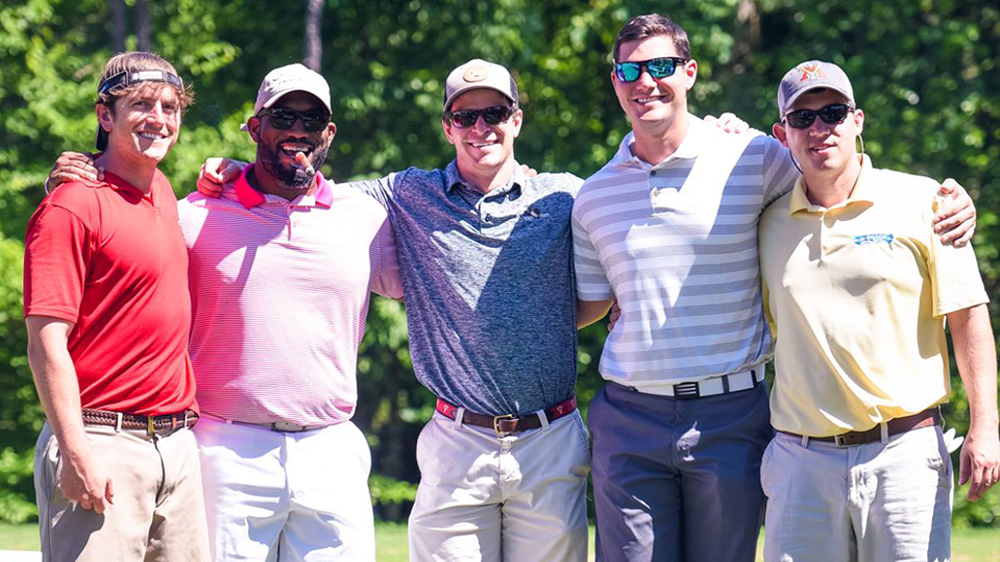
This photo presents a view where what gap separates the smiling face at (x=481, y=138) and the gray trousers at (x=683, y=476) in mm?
1050

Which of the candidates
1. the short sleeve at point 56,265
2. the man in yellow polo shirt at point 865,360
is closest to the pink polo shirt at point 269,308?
the short sleeve at point 56,265

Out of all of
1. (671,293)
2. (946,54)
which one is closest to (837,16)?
(946,54)

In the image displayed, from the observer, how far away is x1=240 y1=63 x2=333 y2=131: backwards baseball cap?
15.9 feet

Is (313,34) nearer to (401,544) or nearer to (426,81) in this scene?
(426,81)

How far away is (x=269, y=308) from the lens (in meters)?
4.73

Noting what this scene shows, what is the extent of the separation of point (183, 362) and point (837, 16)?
47.4 ft

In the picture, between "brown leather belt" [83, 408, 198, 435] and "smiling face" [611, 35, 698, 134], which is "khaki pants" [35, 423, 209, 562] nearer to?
"brown leather belt" [83, 408, 198, 435]

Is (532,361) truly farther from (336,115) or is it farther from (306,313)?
(336,115)

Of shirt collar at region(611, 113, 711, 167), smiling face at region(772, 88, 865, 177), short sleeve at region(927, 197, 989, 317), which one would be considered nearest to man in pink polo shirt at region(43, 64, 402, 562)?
shirt collar at region(611, 113, 711, 167)

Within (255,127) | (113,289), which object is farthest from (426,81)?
(113,289)

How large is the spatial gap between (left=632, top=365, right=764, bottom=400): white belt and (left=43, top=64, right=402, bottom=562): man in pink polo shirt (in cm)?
123

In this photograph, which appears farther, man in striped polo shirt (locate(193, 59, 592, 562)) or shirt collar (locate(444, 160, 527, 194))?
shirt collar (locate(444, 160, 527, 194))

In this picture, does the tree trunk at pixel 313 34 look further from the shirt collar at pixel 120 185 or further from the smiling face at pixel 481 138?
the shirt collar at pixel 120 185

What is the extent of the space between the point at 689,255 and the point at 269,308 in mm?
1599
